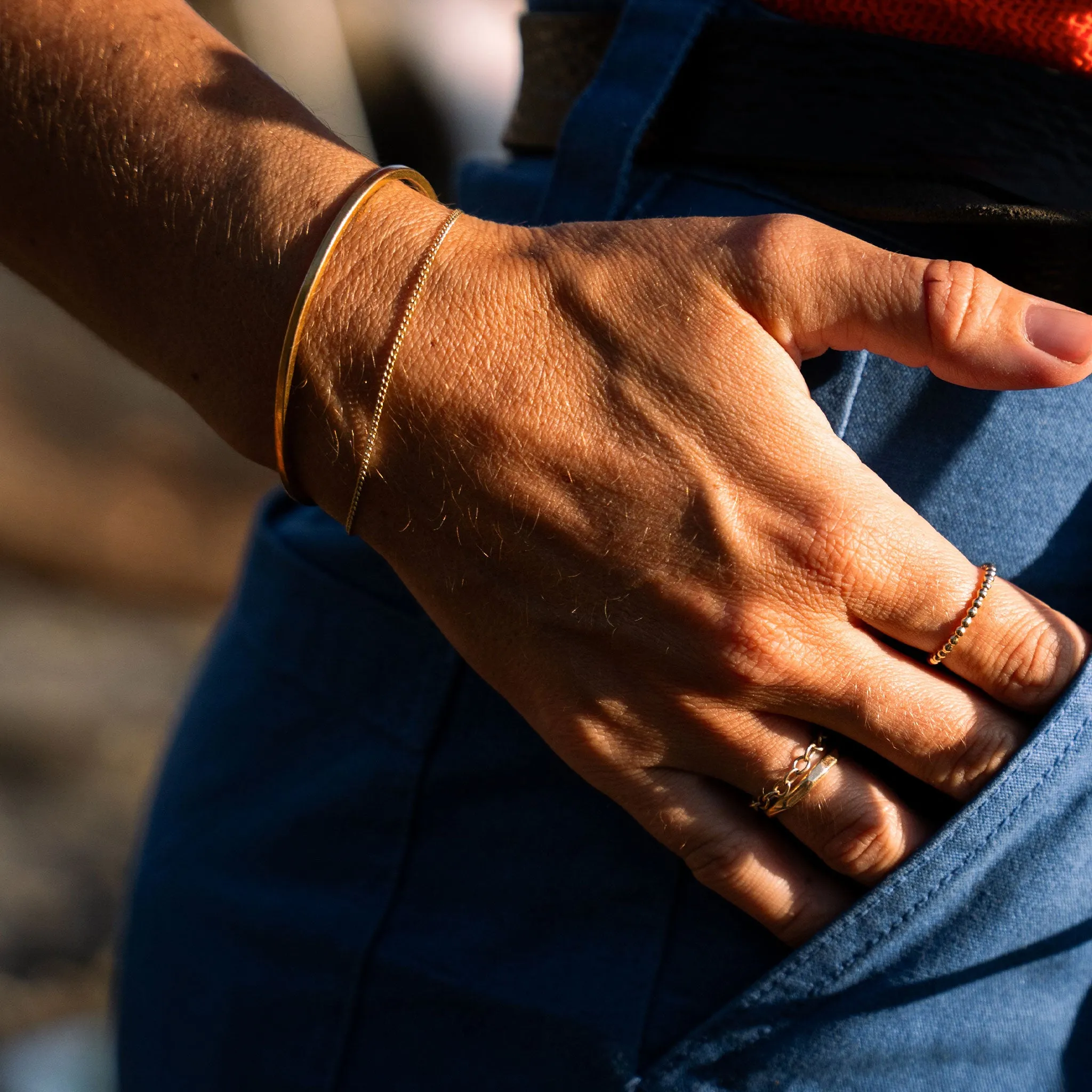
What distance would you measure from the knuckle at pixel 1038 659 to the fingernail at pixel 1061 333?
0.67 feet

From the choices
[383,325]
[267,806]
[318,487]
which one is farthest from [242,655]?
[383,325]

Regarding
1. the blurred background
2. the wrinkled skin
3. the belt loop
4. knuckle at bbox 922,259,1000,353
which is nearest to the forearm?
the wrinkled skin

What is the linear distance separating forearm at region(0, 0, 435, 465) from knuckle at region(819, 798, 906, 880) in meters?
0.55

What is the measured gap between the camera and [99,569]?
4.06m

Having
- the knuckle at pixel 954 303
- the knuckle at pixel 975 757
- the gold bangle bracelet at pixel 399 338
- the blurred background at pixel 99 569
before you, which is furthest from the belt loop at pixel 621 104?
the blurred background at pixel 99 569

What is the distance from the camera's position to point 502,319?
0.79 meters

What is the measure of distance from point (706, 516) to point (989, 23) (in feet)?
1.55

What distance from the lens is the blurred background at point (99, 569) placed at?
3.14m

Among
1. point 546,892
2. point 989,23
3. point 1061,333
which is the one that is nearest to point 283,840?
point 546,892

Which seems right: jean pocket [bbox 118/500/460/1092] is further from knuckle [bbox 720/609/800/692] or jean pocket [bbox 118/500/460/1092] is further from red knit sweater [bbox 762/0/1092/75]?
red knit sweater [bbox 762/0/1092/75]

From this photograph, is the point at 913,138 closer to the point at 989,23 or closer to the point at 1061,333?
the point at 989,23

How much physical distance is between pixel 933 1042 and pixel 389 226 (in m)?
0.83

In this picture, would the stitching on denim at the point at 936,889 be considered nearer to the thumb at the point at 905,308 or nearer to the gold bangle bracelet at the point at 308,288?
the thumb at the point at 905,308

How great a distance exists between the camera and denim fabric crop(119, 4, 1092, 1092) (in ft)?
2.61
